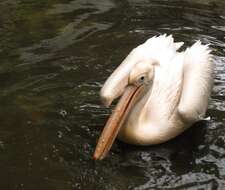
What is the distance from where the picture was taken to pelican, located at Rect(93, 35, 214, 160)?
4.32m

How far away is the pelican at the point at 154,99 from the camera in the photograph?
432 cm

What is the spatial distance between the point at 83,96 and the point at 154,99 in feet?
2.71

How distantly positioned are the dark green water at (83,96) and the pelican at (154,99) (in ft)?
0.43

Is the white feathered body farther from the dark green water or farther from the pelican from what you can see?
the dark green water

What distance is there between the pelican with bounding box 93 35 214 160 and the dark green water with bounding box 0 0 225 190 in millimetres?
132

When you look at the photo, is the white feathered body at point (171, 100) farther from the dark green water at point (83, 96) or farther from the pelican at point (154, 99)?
the dark green water at point (83, 96)

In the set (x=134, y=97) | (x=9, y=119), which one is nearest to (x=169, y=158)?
(x=134, y=97)

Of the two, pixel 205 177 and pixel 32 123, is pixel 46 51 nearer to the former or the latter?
pixel 32 123

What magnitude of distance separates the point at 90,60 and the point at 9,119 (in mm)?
1416

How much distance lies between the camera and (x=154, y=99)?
4621 mm

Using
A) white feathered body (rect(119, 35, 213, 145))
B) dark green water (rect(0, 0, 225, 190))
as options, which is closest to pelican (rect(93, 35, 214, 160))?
white feathered body (rect(119, 35, 213, 145))

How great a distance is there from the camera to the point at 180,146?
4.55m

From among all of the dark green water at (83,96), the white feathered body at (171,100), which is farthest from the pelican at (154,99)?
the dark green water at (83,96)

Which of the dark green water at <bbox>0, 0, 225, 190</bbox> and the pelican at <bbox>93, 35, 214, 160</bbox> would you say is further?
the pelican at <bbox>93, 35, 214, 160</bbox>
